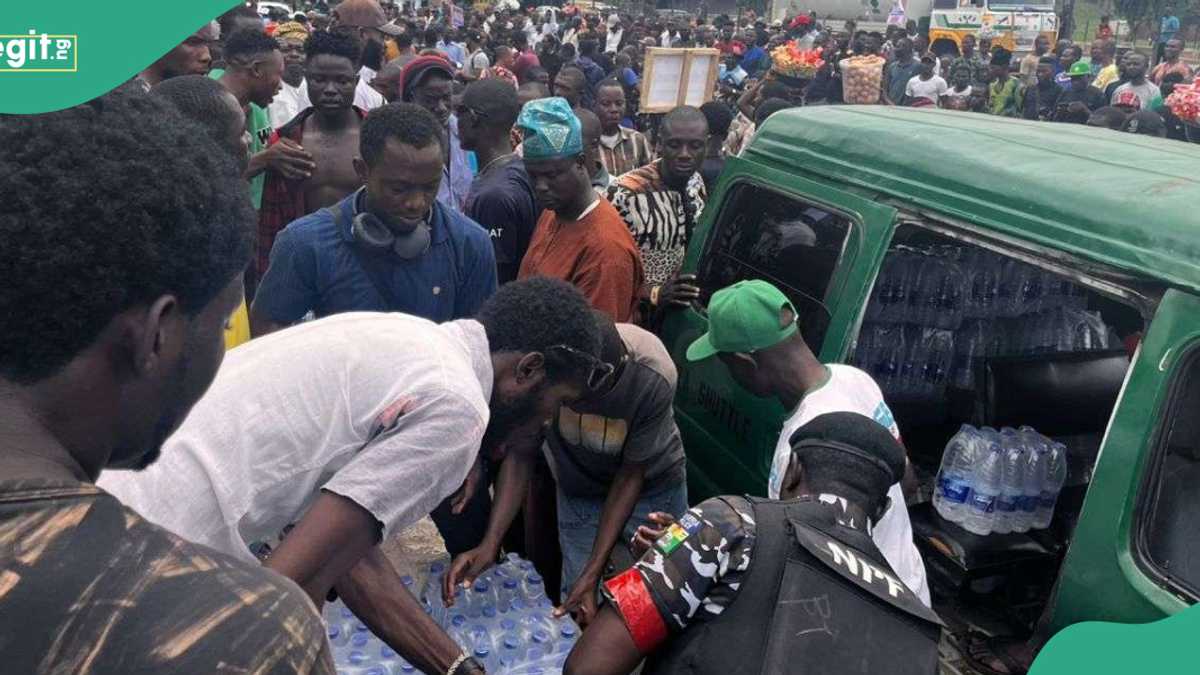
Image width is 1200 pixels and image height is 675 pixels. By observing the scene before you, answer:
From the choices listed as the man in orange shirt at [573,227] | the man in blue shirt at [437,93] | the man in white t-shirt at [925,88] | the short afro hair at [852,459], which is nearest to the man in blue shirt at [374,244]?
the man in orange shirt at [573,227]

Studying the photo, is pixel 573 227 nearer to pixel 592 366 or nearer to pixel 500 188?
pixel 500 188

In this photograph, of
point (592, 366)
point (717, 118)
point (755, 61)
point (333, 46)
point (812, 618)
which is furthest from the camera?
point (755, 61)

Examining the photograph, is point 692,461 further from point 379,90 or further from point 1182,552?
point 379,90

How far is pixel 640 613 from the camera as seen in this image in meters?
1.79

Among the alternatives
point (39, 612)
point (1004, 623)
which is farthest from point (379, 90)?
point (39, 612)

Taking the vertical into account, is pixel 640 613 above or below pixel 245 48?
below

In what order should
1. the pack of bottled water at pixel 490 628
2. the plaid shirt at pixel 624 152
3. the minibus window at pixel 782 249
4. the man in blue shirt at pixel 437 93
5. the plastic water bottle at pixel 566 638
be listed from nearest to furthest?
A: 1. the pack of bottled water at pixel 490 628
2. the plastic water bottle at pixel 566 638
3. the minibus window at pixel 782 249
4. the man in blue shirt at pixel 437 93
5. the plaid shirt at pixel 624 152

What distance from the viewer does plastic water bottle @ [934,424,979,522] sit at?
3.03 metres

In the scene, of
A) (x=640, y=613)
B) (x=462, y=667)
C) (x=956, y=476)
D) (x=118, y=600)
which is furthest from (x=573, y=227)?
(x=118, y=600)

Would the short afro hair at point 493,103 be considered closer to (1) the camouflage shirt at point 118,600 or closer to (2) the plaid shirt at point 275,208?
(2) the plaid shirt at point 275,208

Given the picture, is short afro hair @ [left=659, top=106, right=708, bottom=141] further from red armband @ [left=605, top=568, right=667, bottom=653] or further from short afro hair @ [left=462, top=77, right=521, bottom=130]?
red armband @ [left=605, top=568, right=667, bottom=653]

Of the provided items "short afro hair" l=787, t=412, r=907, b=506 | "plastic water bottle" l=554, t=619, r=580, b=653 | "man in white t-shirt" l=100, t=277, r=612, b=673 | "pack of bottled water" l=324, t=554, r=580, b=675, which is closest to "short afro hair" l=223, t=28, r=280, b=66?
"pack of bottled water" l=324, t=554, r=580, b=675

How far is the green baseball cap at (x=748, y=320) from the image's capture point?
2.68 metres

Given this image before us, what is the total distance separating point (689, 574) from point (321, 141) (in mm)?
3552
